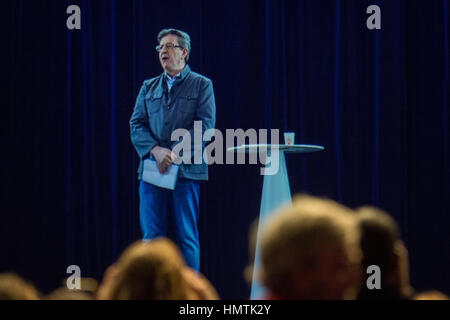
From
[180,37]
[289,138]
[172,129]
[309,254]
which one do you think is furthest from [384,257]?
[180,37]

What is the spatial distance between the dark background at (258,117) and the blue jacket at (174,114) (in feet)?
1.28

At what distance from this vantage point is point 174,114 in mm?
3266

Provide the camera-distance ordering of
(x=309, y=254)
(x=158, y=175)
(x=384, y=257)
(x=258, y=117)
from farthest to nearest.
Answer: (x=258, y=117), (x=158, y=175), (x=384, y=257), (x=309, y=254)

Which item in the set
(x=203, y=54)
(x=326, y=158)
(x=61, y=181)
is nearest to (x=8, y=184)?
(x=61, y=181)

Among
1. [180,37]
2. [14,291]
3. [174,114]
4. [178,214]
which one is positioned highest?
[180,37]

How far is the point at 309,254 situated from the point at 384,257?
327 millimetres

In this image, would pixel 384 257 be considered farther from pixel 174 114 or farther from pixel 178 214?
pixel 174 114

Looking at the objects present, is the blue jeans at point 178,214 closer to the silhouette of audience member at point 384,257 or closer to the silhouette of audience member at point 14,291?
the silhouette of audience member at point 384,257

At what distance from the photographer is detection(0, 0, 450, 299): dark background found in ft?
12.0

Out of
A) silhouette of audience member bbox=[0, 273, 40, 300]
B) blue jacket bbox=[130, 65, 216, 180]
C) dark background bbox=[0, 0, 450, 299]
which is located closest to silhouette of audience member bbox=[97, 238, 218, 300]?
silhouette of audience member bbox=[0, 273, 40, 300]

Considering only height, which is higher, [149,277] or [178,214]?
[149,277]

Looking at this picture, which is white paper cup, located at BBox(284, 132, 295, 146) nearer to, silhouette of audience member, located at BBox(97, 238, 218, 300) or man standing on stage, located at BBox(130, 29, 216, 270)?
man standing on stage, located at BBox(130, 29, 216, 270)

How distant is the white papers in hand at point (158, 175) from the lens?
3.09 m
